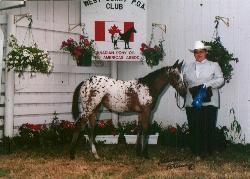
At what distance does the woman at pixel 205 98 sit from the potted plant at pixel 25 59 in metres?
2.85

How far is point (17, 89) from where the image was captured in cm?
942

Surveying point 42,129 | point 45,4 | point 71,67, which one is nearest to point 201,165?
point 42,129

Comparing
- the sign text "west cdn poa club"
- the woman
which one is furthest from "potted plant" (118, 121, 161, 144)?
the sign text "west cdn poa club"

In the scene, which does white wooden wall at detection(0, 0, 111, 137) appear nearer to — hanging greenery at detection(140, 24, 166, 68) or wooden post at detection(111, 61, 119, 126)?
wooden post at detection(111, 61, 119, 126)

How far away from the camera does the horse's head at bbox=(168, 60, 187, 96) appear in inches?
339

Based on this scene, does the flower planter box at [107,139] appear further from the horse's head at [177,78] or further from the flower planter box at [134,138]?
the horse's head at [177,78]

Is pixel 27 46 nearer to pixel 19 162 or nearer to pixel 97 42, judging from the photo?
pixel 97 42

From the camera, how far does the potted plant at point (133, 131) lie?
1023 cm

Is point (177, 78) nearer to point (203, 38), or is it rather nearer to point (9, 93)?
point (203, 38)

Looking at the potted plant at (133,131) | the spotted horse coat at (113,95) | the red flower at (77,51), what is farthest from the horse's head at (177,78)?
the red flower at (77,51)

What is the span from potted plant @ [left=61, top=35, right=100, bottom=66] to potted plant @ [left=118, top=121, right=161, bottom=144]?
183 centimetres

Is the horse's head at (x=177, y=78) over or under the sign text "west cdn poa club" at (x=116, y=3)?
under

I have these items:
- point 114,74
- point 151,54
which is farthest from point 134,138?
point 114,74

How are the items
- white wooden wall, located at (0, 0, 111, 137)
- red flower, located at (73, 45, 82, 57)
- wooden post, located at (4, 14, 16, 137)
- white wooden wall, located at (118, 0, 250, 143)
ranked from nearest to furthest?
wooden post, located at (4, 14, 16, 137)
white wooden wall, located at (0, 0, 111, 137)
white wooden wall, located at (118, 0, 250, 143)
red flower, located at (73, 45, 82, 57)
